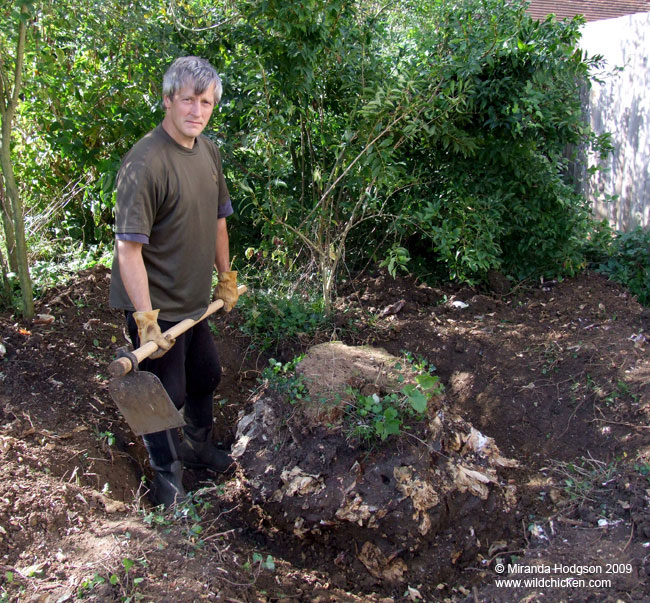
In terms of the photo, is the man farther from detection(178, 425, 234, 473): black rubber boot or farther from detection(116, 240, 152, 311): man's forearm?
detection(178, 425, 234, 473): black rubber boot

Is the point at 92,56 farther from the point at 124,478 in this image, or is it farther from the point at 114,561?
the point at 114,561

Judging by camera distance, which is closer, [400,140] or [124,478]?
[124,478]

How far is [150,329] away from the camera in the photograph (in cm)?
269

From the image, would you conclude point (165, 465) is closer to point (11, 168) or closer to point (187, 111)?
point (187, 111)

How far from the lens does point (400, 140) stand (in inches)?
165

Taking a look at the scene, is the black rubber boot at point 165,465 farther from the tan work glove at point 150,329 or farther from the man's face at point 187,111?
the man's face at point 187,111

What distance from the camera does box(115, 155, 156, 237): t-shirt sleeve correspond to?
2582 millimetres

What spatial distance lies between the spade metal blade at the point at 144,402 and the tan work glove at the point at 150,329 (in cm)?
14

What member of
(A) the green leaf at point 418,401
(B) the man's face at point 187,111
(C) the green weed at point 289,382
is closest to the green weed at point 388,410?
(A) the green leaf at point 418,401

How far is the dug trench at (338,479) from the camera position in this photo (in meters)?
2.43

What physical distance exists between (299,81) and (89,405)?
7.74 feet

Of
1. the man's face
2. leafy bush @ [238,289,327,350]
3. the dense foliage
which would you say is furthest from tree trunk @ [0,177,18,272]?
the man's face

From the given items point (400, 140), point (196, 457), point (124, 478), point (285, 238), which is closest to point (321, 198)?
point (285, 238)

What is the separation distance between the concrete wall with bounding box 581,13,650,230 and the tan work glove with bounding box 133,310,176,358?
472 centimetres
